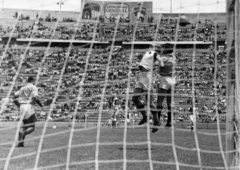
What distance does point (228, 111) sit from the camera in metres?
5.61

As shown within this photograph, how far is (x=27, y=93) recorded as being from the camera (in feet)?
37.0

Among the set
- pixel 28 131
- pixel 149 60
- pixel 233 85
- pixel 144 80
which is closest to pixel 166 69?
pixel 144 80

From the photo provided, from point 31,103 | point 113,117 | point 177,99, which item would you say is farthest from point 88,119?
point 31,103

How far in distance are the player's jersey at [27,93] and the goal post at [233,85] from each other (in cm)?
640

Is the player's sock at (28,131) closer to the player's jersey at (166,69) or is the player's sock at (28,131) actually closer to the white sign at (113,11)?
the player's jersey at (166,69)

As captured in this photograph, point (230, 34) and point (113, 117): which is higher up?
point (230, 34)

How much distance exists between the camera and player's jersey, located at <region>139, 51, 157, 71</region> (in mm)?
9834

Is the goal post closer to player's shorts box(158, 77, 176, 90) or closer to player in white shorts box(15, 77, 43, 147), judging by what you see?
player's shorts box(158, 77, 176, 90)

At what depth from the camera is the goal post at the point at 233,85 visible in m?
5.50

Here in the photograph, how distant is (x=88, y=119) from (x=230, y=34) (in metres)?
20.4

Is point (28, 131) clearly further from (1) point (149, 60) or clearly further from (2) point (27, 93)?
(1) point (149, 60)

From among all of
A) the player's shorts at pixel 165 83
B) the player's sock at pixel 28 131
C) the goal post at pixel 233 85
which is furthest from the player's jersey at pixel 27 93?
the goal post at pixel 233 85

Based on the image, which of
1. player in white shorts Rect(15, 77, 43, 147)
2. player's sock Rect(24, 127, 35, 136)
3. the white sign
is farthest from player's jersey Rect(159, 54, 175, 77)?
the white sign

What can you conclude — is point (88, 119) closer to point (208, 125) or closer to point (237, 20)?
point (208, 125)
